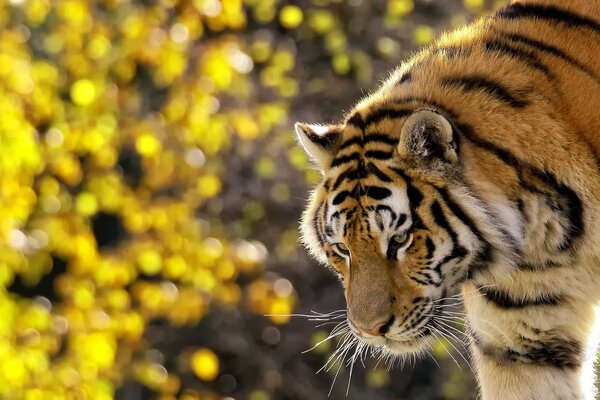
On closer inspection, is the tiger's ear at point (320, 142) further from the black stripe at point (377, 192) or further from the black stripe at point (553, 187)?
the black stripe at point (553, 187)

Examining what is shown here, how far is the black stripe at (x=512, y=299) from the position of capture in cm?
369

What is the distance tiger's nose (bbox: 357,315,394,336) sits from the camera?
11.2ft

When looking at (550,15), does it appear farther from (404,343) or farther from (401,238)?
(404,343)

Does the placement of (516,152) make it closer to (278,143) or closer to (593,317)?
(593,317)

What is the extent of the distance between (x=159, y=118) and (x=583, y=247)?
5060 mm

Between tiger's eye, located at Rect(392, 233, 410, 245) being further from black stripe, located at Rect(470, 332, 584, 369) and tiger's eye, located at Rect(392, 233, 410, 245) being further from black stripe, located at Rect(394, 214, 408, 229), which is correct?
black stripe, located at Rect(470, 332, 584, 369)

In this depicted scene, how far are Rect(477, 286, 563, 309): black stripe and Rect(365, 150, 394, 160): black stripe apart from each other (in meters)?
0.51

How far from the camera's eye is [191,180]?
8.16 meters

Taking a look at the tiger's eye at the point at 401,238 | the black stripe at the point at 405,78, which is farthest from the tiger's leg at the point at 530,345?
the black stripe at the point at 405,78

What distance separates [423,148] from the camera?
11.0ft

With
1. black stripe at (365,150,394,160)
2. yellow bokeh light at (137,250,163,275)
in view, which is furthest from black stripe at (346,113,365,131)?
yellow bokeh light at (137,250,163,275)

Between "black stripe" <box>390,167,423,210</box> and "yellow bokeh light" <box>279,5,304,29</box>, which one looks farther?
"yellow bokeh light" <box>279,5,304,29</box>

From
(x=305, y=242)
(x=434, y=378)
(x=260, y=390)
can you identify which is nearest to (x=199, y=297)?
(x=260, y=390)

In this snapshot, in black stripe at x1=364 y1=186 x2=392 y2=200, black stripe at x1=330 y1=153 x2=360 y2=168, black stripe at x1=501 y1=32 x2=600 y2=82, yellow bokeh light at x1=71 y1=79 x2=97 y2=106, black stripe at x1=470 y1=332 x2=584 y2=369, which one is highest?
yellow bokeh light at x1=71 y1=79 x2=97 y2=106
